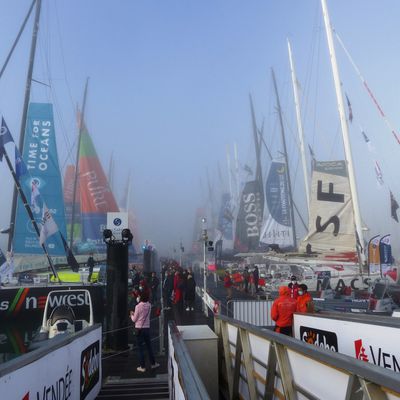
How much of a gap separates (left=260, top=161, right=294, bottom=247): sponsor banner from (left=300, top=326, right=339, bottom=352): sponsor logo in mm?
31542

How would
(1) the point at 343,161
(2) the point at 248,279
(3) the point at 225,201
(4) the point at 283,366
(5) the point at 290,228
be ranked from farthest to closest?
(3) the point at 225,201
(5) the point at 290,228
(2) the point at 248,279
(1) the point at 343,161
(4) the point at 283,366

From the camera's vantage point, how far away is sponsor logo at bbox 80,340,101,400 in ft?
20.6

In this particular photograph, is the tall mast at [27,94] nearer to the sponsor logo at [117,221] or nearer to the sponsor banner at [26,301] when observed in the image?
the sponsor banner at [26,301]

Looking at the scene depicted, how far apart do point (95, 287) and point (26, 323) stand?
288 cm

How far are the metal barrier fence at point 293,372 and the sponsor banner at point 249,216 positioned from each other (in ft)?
132

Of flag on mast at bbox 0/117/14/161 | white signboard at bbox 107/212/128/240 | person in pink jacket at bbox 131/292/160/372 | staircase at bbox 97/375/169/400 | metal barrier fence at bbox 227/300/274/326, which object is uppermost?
flag on mast at bbox 0/117/14/161

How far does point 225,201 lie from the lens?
70.7m

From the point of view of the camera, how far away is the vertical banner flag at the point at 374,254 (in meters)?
21.0

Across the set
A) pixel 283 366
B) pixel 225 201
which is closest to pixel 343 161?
pixel 283 366

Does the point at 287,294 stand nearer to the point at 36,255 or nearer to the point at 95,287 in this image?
the point at 95,287

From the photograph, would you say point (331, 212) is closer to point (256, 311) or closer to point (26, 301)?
point (256, 311)

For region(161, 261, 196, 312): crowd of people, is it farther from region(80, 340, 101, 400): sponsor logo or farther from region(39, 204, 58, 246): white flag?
region(80, 340, 101, 400): sponsor logo

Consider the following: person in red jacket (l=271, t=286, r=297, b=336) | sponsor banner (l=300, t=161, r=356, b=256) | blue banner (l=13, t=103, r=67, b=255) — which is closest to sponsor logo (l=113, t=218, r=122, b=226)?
person in red jacket (l=271, t=286, r=297, b=336)

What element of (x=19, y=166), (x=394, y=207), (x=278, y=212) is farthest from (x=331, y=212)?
(x=19, y=166)
